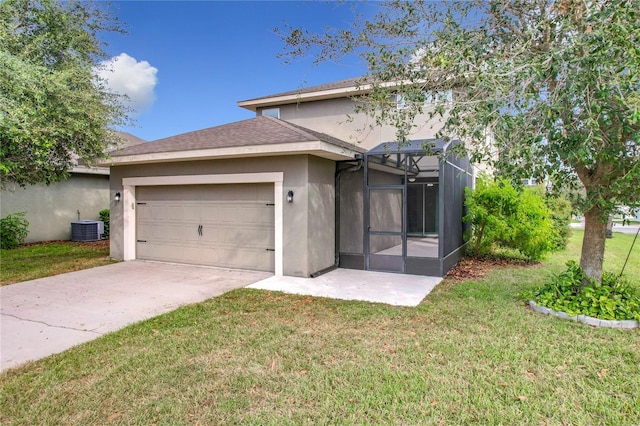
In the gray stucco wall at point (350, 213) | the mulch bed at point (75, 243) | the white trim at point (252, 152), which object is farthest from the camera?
the mulch bed at point (75, 243)

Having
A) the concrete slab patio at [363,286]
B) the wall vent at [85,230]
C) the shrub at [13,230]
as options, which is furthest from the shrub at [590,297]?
the wall vent at [85,230]

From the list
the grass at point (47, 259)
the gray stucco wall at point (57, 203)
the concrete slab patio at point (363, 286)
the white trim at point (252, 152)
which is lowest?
the concrete slab patio at point (363, 286)

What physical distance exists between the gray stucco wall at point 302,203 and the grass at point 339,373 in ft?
9.23

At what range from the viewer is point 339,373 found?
377cm

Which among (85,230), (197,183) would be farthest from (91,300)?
(85,230)

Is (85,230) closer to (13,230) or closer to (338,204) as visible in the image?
(13,230)

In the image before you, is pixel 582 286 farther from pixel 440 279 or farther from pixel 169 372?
pixel 169 372

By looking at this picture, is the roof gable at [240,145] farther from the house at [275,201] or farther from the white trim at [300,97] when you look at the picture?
the white trim at [300,97]

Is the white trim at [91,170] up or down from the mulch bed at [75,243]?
up

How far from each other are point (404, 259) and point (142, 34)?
10.6m

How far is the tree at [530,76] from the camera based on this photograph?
3902 millimetres

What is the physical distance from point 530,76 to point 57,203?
1692 cm

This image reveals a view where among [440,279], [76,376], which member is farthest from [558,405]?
[440,279]

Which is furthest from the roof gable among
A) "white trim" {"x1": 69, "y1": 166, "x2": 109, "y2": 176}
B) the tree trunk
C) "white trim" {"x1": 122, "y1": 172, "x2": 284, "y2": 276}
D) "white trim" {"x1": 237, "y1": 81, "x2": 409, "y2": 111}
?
"white trim" {"x1": 69, "y1": 166, "x2": 109, "y2": 176}
